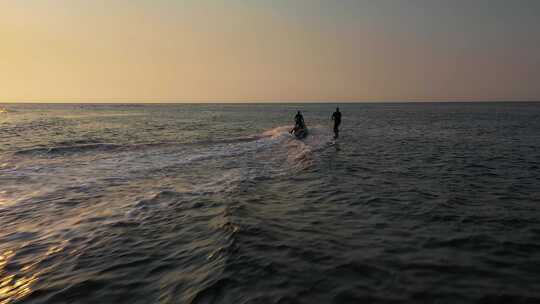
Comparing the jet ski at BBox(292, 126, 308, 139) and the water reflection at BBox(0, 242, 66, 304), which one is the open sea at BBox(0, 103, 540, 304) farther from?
the jet ski at BBox(292, 126, 308, 139)

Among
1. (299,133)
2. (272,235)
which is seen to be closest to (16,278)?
(272,235)

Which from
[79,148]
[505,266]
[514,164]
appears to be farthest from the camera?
[79,148]

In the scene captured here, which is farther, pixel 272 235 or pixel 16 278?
pixel 272 235

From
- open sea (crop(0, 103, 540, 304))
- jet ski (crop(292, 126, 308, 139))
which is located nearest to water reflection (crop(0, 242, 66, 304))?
open sea (crop(0, 103, 540, 304))

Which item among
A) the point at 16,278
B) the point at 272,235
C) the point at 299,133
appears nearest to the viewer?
the point at 16,278

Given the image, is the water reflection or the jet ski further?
the jet ski

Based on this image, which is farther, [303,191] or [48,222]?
[303,191]

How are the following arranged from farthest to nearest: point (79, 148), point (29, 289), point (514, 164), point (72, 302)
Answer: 1. point (79, 148)
2. point (514, 164)
3. point (29, 289)
4. point (72, 302)

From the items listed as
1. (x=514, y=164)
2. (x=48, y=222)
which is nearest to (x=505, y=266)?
(x=48, y=222)

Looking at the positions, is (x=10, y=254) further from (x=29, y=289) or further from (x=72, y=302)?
(x=72, y=302)

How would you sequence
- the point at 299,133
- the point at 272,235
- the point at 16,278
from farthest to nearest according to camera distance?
the point at 299,133
the point at 272,235
the point at 16,278

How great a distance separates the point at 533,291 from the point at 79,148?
2723cm

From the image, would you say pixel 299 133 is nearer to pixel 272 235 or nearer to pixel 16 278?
pixel 272 235

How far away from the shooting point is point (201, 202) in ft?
37.0
